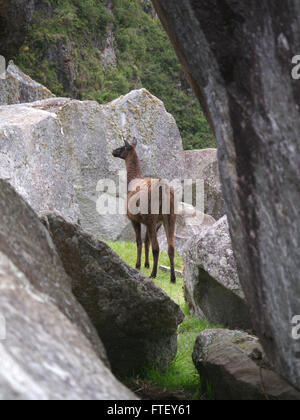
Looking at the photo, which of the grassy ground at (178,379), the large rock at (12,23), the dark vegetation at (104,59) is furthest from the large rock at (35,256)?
the dark vegetation at (104,59)

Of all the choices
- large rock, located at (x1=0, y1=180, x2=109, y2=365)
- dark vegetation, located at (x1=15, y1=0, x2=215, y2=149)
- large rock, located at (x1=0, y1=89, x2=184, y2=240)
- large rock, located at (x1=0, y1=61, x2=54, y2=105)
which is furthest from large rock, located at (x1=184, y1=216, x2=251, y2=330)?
dark vegetation, located at (x1=15, y1=0, x2=215, y2=149)

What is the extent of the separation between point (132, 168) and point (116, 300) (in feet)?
24.4

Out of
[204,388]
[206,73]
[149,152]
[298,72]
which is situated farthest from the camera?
[149,152]

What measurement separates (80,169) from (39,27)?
8.69m

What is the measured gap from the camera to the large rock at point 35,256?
7.65ft

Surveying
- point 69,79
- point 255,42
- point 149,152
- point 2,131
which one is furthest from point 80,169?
point 255,42

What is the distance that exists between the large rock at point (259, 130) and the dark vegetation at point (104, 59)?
16.4 m

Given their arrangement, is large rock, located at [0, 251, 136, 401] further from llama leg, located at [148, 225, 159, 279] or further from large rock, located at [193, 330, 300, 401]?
llama leg, located at [148, 225, 159, 279]

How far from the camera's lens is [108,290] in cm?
384

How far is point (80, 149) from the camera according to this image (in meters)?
12.9

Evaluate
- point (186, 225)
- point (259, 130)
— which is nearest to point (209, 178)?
point (186, 225)

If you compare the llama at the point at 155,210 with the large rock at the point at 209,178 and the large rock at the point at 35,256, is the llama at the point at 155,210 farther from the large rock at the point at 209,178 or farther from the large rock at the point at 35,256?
the large rock at the point at 35,256

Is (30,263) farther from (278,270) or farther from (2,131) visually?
(2,131)

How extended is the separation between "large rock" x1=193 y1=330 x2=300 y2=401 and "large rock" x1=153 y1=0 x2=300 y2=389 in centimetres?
18
